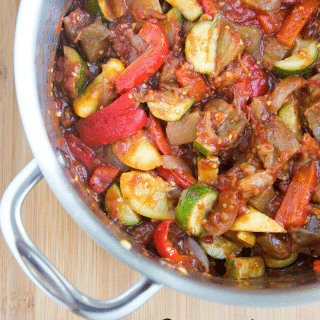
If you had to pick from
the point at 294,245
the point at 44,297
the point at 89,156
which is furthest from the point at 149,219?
the point at 44,297

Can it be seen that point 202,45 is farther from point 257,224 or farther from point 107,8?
point 257,224

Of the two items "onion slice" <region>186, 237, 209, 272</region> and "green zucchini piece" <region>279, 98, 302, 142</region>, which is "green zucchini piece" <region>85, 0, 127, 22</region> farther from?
"onion slice" <region>186, 237, 209, 272</region>

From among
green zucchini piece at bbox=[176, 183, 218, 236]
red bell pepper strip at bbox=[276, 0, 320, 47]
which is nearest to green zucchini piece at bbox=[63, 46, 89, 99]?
green zucchini piece at bbox=[176, 183, 218, 236]

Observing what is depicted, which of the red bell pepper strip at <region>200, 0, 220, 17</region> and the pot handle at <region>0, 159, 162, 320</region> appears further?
the red bell pepper strip at <region>200, 0, 220, 17</region>

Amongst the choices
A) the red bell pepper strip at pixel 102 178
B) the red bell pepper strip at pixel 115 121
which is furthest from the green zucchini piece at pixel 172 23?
the red bell pepper strip at pixel 102 178

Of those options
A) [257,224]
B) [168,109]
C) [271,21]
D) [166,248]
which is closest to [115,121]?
[168,109]

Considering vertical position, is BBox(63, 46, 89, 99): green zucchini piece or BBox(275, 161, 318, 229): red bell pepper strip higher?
BBox(63, 46, 89, 99): green zucchini piece
